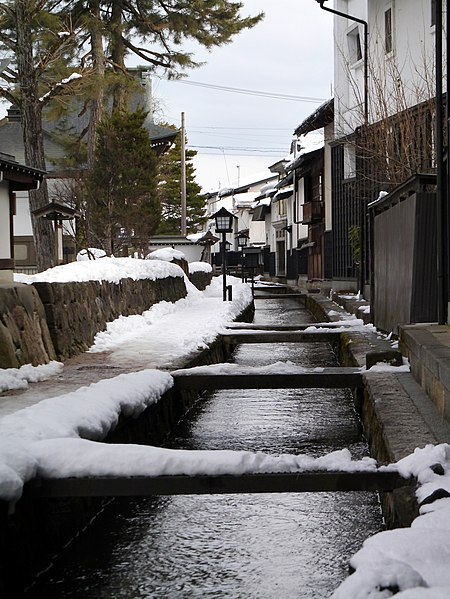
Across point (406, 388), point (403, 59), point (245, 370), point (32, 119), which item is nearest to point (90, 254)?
point (32, 119)

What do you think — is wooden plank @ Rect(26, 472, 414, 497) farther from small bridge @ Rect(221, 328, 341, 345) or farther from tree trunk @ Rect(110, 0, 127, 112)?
tree trunk @ Rect(110, 0, 127, 112)

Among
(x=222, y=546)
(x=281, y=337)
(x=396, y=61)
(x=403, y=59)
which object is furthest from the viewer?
(x=396, y=61)

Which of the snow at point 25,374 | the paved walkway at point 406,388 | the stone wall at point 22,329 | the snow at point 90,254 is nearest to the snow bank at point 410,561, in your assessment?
the paved walkway at point 406,388

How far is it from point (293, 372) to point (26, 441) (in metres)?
4.22

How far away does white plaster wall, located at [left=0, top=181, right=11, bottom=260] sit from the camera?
53.5 feet

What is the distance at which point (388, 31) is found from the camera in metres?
21.0

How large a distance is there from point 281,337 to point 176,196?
4214 cm

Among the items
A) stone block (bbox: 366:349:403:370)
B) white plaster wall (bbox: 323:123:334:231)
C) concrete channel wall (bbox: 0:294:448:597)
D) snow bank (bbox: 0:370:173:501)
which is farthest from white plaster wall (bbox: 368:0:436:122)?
snow bank (bbox: 0:370:173:501)

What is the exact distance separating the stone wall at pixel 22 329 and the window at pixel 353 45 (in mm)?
16511

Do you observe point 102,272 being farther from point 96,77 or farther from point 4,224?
point 96,77

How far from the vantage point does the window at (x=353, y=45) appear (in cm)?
2393

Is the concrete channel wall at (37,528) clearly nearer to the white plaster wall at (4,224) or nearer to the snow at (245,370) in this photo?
the snow at (245,370)

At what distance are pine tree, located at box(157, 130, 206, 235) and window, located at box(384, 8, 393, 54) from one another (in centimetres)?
2814

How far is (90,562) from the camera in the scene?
5.00 metres
